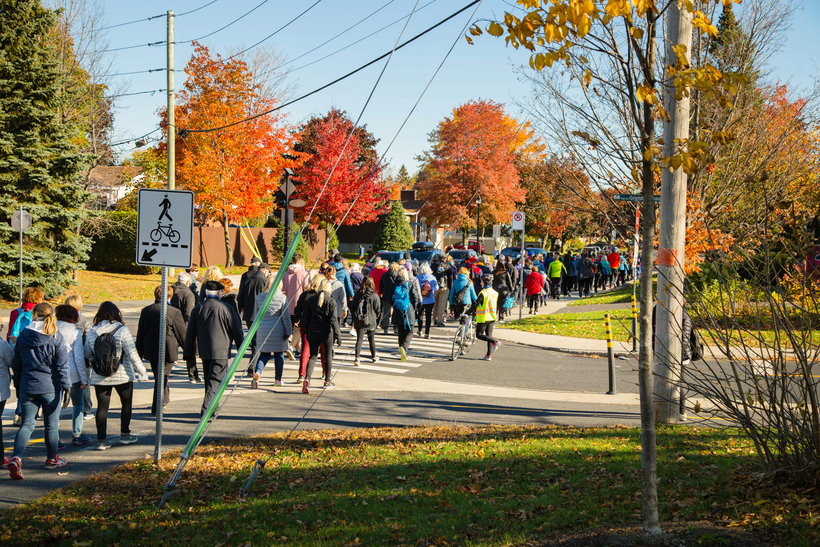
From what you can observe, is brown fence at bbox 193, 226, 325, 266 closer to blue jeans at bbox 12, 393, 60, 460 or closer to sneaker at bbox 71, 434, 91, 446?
sneaker at bbox 71, 434, 91, 446

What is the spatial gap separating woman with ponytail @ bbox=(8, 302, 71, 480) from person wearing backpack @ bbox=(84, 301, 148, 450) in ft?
1.59

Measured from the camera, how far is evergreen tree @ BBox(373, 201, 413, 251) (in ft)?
171

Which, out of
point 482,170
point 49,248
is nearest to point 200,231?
point 49,248

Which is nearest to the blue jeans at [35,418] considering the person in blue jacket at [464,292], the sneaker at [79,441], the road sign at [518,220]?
the sneaker at [79,441]

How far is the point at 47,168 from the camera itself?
75.0ft

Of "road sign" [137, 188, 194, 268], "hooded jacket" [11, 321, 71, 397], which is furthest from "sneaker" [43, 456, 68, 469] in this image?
"road sign" [137, 188, 194, 268]

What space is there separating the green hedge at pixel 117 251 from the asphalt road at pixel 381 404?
65.5ft

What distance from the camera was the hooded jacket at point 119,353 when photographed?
7.71m

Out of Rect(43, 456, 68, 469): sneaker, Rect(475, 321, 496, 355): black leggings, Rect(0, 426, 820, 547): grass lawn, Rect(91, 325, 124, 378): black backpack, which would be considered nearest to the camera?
Rect(0, 426, 820, 547): grass lawn

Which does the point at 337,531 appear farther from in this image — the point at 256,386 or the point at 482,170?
the point at 482,170

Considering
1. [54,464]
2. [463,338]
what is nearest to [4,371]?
[54,464]

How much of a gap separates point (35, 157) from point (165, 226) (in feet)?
61.9

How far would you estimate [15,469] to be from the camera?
21.8ft

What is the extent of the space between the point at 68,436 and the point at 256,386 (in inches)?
130
